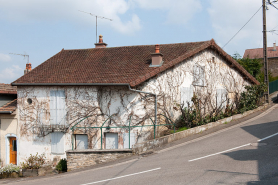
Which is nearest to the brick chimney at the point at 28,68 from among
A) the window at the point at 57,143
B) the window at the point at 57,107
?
the window at the point at 57,107

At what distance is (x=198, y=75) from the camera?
60.0ft

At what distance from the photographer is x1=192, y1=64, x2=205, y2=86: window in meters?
18.0

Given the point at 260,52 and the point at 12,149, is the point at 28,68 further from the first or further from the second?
the point at 260,52

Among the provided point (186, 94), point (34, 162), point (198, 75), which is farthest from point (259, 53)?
point (34, 162)

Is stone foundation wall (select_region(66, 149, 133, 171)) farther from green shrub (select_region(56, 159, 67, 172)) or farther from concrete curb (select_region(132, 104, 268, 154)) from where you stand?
green shrub (select_region(56, 159, 67, 172))

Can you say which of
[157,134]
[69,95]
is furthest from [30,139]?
[157,134]

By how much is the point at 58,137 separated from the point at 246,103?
11.9 m

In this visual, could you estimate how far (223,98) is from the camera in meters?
20.0

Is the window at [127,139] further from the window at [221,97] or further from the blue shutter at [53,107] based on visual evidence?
the window at [221,97]

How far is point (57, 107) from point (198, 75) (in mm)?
8627

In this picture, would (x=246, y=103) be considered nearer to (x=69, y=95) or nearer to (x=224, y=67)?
(x=224, y=67)

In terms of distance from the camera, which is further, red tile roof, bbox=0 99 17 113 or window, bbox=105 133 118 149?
red tile roof, bbox=0 99 17 113

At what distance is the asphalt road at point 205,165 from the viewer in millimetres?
8445

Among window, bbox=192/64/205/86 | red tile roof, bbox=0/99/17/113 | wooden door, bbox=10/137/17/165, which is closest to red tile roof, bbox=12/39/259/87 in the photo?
window, bbox=192/64/205/86
